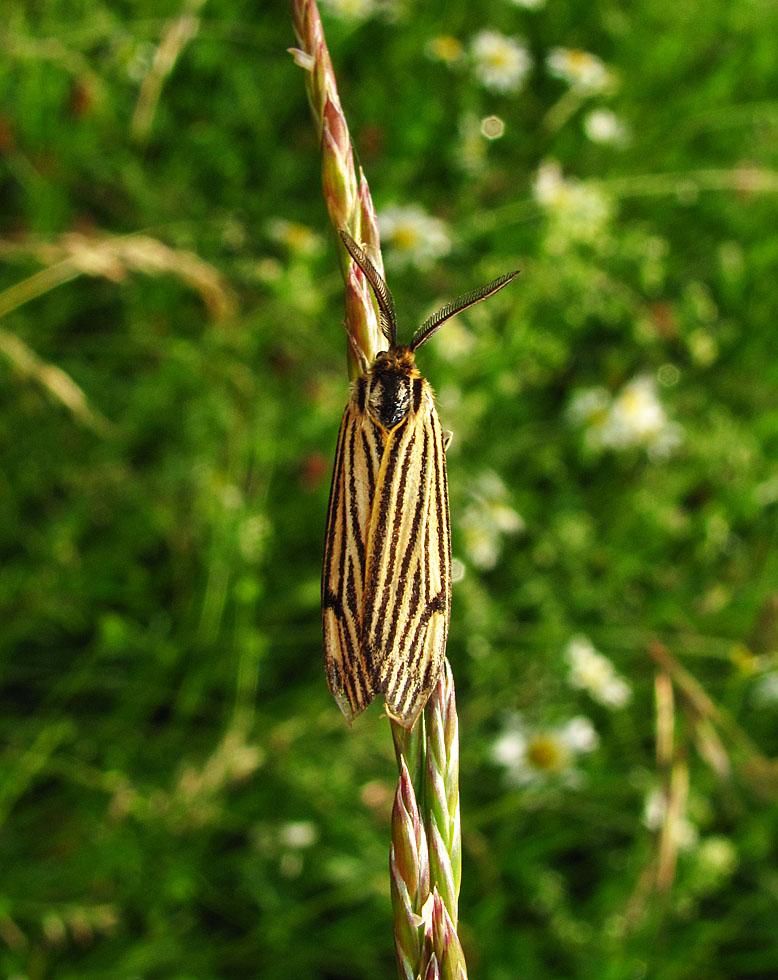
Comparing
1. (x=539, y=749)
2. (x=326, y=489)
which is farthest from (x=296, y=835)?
(x=326, y=489)

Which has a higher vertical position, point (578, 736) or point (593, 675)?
point (593, 675)

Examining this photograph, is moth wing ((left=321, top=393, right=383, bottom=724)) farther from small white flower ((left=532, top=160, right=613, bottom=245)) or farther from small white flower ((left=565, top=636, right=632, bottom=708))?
small white flower ((left=532, top=160, right=613, bottom=245))

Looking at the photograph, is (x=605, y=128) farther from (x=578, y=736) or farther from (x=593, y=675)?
(x=578, y=736)

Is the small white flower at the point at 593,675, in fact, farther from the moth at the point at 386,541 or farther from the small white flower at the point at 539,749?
the moth at the point at 386,541

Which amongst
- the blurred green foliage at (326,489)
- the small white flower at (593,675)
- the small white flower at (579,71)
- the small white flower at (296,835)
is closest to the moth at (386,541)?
the blurred green foliage at (326,489)

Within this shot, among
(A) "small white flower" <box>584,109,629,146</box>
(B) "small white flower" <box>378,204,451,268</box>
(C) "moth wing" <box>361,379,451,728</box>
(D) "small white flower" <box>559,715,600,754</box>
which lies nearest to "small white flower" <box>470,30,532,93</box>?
(A) "small white flower" <box>584,109,629,146</box>

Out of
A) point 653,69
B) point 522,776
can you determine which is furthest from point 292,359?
point 653,69
